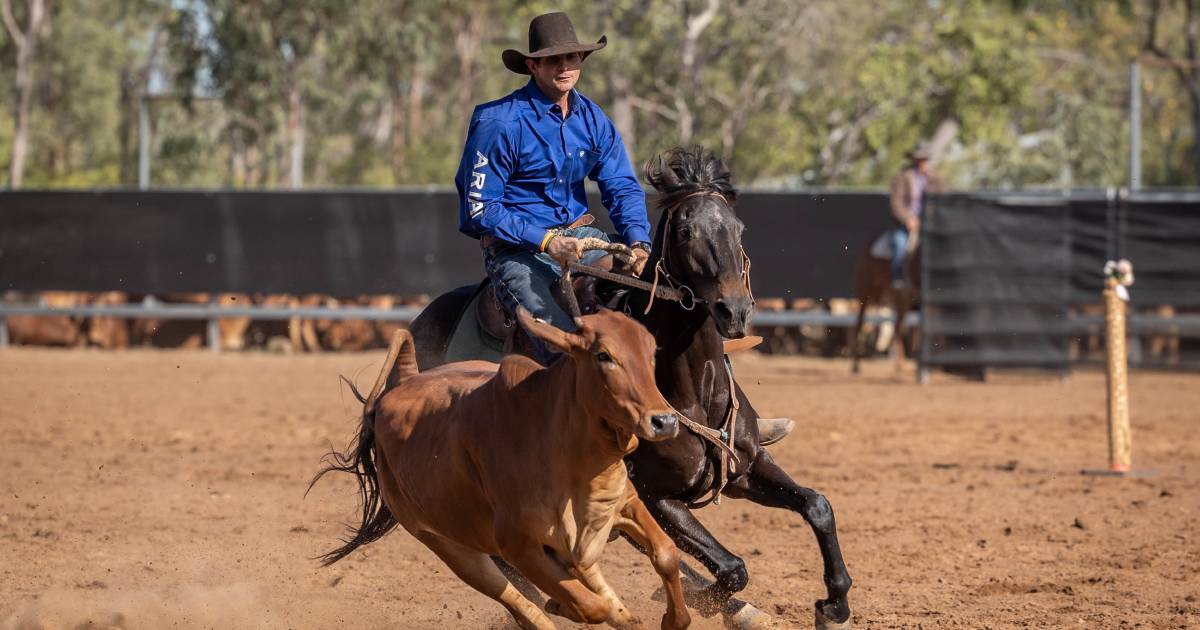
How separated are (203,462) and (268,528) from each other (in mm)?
2695

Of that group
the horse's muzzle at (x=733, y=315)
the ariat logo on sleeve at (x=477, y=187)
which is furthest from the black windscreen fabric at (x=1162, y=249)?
the horse's muzzle at (x=733, y=315)

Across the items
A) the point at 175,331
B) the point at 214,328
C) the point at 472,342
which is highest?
the point at 472,342

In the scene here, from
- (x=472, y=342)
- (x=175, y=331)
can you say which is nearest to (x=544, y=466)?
(x=472, y=342)

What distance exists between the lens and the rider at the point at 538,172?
18.2ft

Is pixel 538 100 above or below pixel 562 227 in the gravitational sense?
above

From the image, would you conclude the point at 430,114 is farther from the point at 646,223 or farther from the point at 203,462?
the point at 646,223

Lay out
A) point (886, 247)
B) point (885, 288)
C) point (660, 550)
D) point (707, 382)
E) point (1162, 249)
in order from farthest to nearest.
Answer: point (885, 288) < point (886, 247) < point (1162, 249) < point (707, 382) < point (660, 550)

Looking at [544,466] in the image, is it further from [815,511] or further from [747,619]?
[815,511]

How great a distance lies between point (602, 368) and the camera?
414 centimetres

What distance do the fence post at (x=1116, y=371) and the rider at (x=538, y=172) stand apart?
15.5 feet

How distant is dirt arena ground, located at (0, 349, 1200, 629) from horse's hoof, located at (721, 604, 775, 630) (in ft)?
0.36

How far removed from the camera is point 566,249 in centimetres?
532

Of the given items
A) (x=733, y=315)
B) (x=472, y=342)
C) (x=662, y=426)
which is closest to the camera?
(x=662, y=426)

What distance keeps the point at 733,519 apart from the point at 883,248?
27.4 ft
